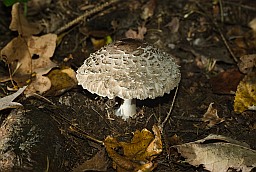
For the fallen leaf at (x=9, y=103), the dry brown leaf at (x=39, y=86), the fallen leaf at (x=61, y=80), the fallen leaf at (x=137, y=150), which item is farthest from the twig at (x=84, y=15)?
the fallen leaf at (x=137, y=150)

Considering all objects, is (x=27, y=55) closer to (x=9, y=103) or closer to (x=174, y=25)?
(x=9, y=103)

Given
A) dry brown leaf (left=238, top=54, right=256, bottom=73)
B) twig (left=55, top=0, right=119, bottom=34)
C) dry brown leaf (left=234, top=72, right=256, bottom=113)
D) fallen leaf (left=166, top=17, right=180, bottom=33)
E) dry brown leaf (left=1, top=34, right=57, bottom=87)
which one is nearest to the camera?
dry brown leaf (left=234, top=72, right=256, bottom=113)

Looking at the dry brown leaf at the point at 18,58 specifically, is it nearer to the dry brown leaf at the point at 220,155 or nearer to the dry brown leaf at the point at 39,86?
the dry brown leaf at the point at 39,86

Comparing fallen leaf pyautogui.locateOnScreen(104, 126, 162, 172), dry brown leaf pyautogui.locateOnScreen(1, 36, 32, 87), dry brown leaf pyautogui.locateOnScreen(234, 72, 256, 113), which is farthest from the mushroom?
dry brown leaf pyautogui.locateOnScreen(1, 36, 32, 87)

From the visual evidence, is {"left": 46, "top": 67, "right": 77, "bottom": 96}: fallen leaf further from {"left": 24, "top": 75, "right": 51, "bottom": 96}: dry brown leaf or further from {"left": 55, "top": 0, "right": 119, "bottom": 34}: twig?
{"left": 55, "top": 0, "right": 119, "bottom": 34}: twig

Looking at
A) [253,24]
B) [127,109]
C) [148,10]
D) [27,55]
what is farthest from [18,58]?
[253,24]

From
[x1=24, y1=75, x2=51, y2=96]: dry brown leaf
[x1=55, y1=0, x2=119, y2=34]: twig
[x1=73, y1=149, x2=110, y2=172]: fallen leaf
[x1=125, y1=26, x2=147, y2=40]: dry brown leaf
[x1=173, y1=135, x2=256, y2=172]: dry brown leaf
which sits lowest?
[x1=73, y1=149, x2=110, y2=172]: fallen leaf

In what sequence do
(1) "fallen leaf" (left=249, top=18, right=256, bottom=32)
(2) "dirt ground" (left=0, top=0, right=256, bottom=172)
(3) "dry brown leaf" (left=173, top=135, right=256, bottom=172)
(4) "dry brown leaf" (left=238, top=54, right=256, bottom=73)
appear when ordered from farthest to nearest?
1. (1) "fallen leaf" (left=249, top=18, right=256, bottom=32)
2. (4) "dry brown leaf" (left=238, top=54, right=256, bottom=73)
3. (2) "dirt ground" (left=0, top=0, right=256, bottom=172)
4. (3) "dry brown leaf" (left=173, top=135, right=256, bottom=172)
